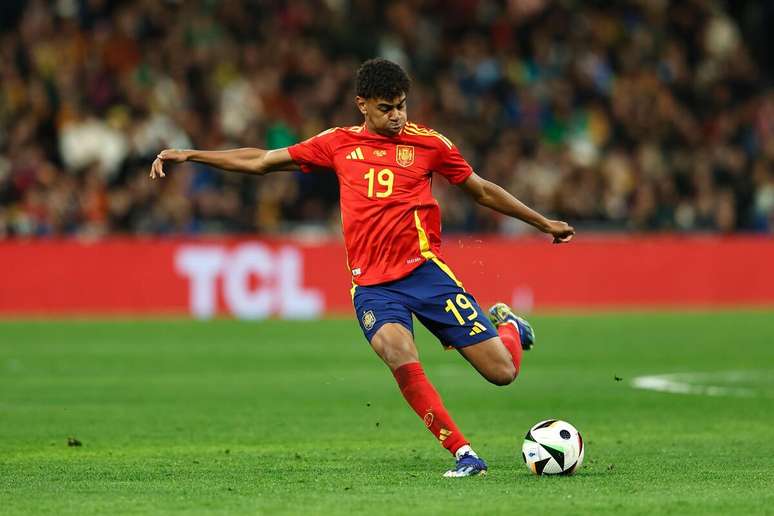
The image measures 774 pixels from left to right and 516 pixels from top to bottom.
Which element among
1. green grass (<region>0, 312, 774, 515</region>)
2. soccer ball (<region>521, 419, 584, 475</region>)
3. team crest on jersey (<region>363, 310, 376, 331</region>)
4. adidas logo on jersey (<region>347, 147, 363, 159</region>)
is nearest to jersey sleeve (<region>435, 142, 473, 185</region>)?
adidas logo on jersey (<region>347, 147, 363, 159</region>)

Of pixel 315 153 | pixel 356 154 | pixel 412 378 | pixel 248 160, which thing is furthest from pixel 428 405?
pixel 248 160

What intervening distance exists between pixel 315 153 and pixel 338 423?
144 inches

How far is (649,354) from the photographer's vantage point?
1941 cm

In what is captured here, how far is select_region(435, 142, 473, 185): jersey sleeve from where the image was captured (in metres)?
9.66

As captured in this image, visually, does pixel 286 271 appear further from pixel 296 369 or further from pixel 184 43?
pixel 296 369

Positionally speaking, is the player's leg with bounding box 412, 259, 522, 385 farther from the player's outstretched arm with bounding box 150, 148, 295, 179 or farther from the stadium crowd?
the stadium crowd

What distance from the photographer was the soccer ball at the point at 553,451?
9.11m

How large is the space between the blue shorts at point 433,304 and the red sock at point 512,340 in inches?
9.7

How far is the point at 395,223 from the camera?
946 cm

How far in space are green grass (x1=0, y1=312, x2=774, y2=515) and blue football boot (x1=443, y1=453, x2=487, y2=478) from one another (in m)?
0.13

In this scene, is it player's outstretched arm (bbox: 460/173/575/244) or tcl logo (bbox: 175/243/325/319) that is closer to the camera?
player's outstretched arm (bbox: 460/173/575/244)

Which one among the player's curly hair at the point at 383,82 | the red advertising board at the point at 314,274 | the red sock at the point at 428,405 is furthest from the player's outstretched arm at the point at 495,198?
the red advertising board at the point at 314,274

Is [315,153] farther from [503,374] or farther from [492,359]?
[503,374]

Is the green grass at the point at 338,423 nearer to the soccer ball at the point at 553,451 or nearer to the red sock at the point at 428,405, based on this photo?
the soccer ball at the point at 553,451
